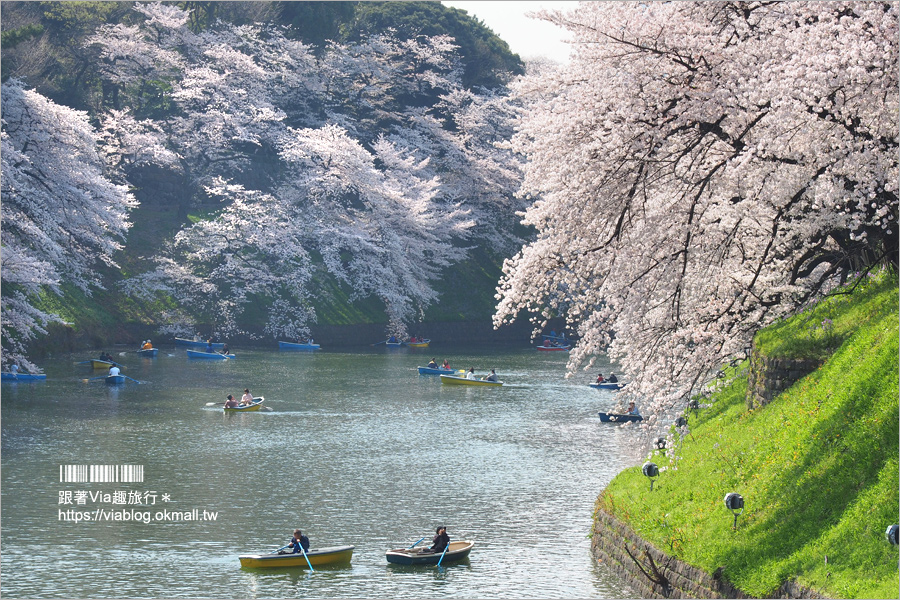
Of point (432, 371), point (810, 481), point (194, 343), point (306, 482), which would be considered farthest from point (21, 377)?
point (810, 481)

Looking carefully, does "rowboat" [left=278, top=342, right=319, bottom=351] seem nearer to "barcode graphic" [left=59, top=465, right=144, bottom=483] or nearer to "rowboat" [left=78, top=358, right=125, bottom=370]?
"rowboat" [left=78, top=358, right=125, bottom=370]

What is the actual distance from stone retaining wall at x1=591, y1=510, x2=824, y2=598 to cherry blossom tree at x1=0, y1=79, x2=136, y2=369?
1108 inches

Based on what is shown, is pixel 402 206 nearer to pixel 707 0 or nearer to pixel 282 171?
pixel 282 171

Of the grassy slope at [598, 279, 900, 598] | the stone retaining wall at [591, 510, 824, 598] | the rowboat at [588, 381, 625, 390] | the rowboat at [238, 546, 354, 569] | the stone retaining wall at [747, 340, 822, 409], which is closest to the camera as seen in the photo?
the grassy slope at [598, 279, 900, 598]

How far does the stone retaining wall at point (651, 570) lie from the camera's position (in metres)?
14.6

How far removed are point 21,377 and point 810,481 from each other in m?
36.9

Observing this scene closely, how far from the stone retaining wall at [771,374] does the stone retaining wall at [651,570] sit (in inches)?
147

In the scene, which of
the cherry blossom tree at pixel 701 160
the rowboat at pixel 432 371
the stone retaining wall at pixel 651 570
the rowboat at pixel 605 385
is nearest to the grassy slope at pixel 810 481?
the stone retaining wall at pixel 651 570

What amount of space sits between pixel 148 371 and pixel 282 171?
93.7 ft

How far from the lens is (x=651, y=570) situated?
1678 cm

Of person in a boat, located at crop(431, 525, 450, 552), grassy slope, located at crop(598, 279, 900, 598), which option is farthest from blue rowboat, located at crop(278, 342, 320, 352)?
grassy slope, located at crop(598, 279, 900, 598)

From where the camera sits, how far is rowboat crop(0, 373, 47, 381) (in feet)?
139

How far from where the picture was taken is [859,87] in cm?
1373

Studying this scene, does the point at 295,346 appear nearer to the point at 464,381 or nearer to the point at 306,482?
the point at 464,381
